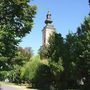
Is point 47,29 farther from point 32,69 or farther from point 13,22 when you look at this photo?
point 13,22

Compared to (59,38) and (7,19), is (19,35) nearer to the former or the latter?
(7,19)

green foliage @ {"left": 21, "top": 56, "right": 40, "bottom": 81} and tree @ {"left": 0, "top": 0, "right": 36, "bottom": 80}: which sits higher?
green foliage @ {"left": 21, "top": 56, "right": 40, "bottom": 81}

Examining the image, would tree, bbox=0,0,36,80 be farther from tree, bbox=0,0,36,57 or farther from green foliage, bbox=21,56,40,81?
green foliage, bbox=21,56,40,81

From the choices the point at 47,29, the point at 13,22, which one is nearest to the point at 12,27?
the point at 13,22

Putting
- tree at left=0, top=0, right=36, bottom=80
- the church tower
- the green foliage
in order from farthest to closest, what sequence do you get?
1. the church tower
2. the green foliage
3. tree at left=0, top=0, right=36, bottom=80

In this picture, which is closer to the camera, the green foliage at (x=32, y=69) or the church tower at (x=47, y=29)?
the green foliage at (x=32, y=69)

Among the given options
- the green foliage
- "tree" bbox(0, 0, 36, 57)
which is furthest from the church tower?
"tree" bbox(0, 0, 36, 57)

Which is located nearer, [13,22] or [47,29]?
[13,22]

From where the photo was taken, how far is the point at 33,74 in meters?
68.1

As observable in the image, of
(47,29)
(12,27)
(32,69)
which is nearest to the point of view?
(12,27)

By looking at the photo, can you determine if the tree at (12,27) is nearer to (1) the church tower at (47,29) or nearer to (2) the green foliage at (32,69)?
(2) the green foliage at (32,69)

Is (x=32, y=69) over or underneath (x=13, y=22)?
over

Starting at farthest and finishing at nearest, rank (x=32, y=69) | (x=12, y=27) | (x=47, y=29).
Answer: (x=47, y=29), (x=32, y=69), (x=12, y=27)

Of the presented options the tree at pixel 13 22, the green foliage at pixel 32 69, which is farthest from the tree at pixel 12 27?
the green foliage at pixel 32 69
